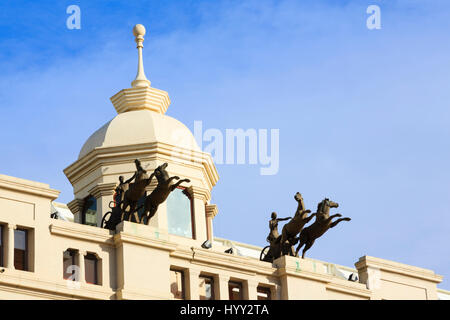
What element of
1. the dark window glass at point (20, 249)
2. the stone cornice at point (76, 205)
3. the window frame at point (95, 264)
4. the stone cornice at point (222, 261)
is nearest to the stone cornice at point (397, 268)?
the stone cornice at point (222, 261)

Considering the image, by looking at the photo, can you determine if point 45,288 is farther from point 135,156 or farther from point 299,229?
point 135,156

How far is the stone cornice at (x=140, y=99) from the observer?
8694 centimetres

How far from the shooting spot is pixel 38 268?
2611 inches

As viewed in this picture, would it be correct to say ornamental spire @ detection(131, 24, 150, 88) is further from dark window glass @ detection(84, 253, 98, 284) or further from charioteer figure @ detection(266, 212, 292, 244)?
dark window glass @ detection(84, 253, 98, 284)

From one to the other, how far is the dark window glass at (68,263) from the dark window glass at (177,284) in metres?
5.06

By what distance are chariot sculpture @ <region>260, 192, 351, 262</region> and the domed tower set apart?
21.0ft

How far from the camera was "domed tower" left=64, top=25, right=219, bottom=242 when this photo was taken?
81688mm

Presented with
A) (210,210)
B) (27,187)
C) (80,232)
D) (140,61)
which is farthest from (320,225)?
(140,61)

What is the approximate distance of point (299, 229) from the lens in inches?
2950

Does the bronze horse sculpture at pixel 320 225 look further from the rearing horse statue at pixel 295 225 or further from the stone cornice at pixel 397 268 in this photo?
the stone cornice at pixel 397 268

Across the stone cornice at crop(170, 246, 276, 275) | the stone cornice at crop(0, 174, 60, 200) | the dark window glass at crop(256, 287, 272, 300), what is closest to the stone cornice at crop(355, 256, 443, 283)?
the stone cornice at crop(170, 246, 276, 275)
